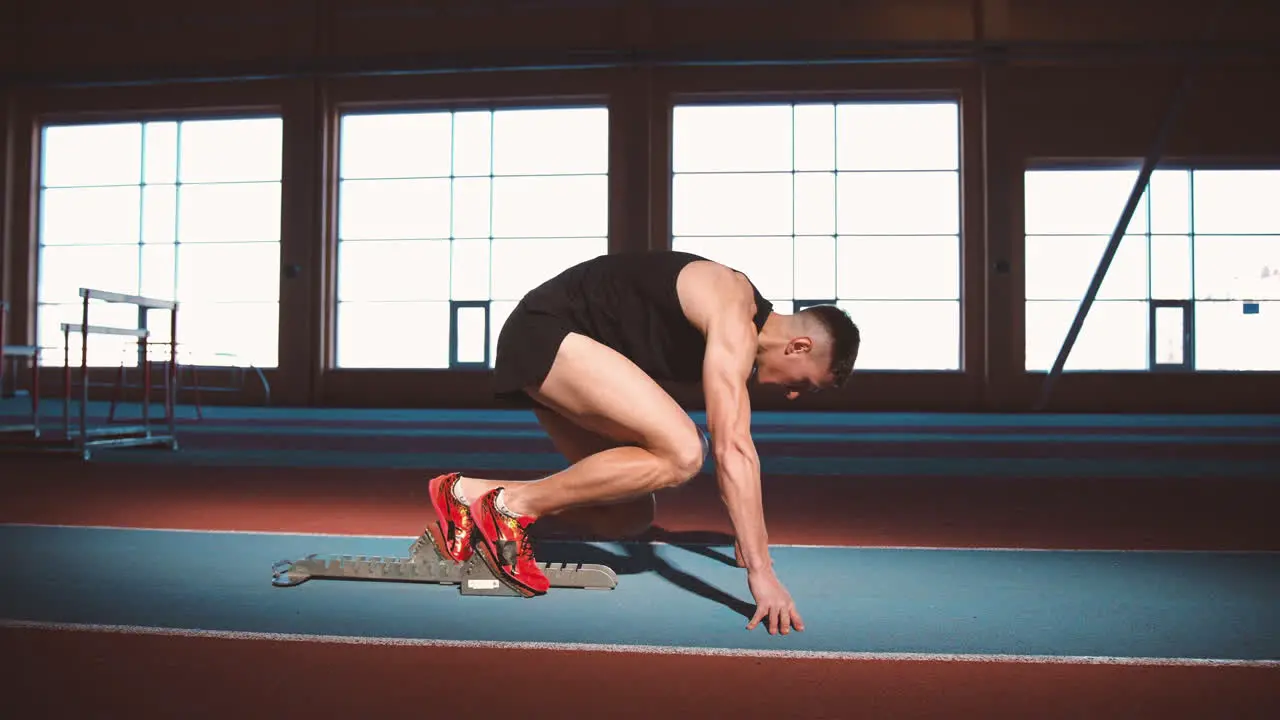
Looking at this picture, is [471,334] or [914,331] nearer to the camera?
[914,331]

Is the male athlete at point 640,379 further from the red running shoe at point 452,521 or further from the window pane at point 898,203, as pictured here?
the window pane at point 898,203

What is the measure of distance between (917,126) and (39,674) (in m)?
13.9

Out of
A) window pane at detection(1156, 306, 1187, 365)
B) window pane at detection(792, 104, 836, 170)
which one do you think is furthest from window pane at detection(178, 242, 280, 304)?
window pane at detection(1156, 306, 1187, 365)

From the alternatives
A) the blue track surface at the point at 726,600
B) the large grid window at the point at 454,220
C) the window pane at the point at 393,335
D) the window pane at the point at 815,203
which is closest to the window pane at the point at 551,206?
the large grid window at the point at 454,220

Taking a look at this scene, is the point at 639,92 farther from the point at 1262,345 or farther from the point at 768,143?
the point at 1262,345

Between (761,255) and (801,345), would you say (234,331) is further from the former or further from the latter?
(801,345)

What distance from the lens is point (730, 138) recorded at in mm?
14047

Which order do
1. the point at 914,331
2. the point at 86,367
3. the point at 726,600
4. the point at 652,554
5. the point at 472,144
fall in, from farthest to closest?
the point at 472,144 → the point at 914,331 → the point at 86,367 → the point at 652,554 → the point at 726,600

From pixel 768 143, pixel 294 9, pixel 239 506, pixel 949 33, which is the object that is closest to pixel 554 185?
pixel 768 143

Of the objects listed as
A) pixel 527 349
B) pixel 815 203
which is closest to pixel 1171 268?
pixel 815 203

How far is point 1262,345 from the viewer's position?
44.7ft

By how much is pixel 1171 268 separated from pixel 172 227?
16.3m

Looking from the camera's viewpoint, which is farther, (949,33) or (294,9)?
(294,9)

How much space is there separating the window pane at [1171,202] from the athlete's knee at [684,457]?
13498 millimetres
